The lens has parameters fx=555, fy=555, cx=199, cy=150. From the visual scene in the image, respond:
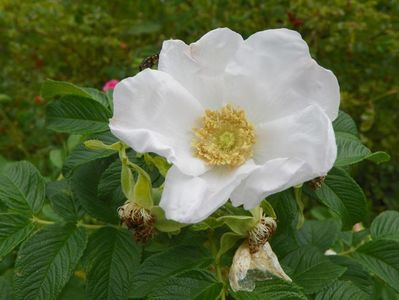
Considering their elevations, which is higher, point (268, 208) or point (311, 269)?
point (268, 208)

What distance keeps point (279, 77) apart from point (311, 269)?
1.18 feet

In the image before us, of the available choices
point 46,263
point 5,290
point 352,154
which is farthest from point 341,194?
point 5,290

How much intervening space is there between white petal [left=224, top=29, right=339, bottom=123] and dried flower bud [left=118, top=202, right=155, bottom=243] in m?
0.25

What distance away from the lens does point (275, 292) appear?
0.81 meters

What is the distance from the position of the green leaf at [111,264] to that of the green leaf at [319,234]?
1.48ft

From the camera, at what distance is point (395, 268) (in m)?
1.03

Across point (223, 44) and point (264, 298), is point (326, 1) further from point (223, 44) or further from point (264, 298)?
point (264, 298)

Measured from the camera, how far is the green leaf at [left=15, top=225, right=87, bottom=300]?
2.90 ft

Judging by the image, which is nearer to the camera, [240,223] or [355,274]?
[240,223]

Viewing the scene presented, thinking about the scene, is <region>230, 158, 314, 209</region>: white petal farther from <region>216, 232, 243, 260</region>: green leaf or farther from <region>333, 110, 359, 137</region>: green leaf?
<region>333, 110, 359, 137</region>: green leaf

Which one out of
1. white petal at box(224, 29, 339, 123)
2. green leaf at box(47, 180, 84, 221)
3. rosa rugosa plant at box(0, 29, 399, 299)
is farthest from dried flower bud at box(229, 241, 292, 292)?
green leaf at box(47, 180, 84, 221)

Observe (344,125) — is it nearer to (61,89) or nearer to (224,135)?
(224,135)

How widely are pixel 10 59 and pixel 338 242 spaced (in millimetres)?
2073

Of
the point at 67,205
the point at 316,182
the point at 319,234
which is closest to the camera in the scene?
the point at 316,182
